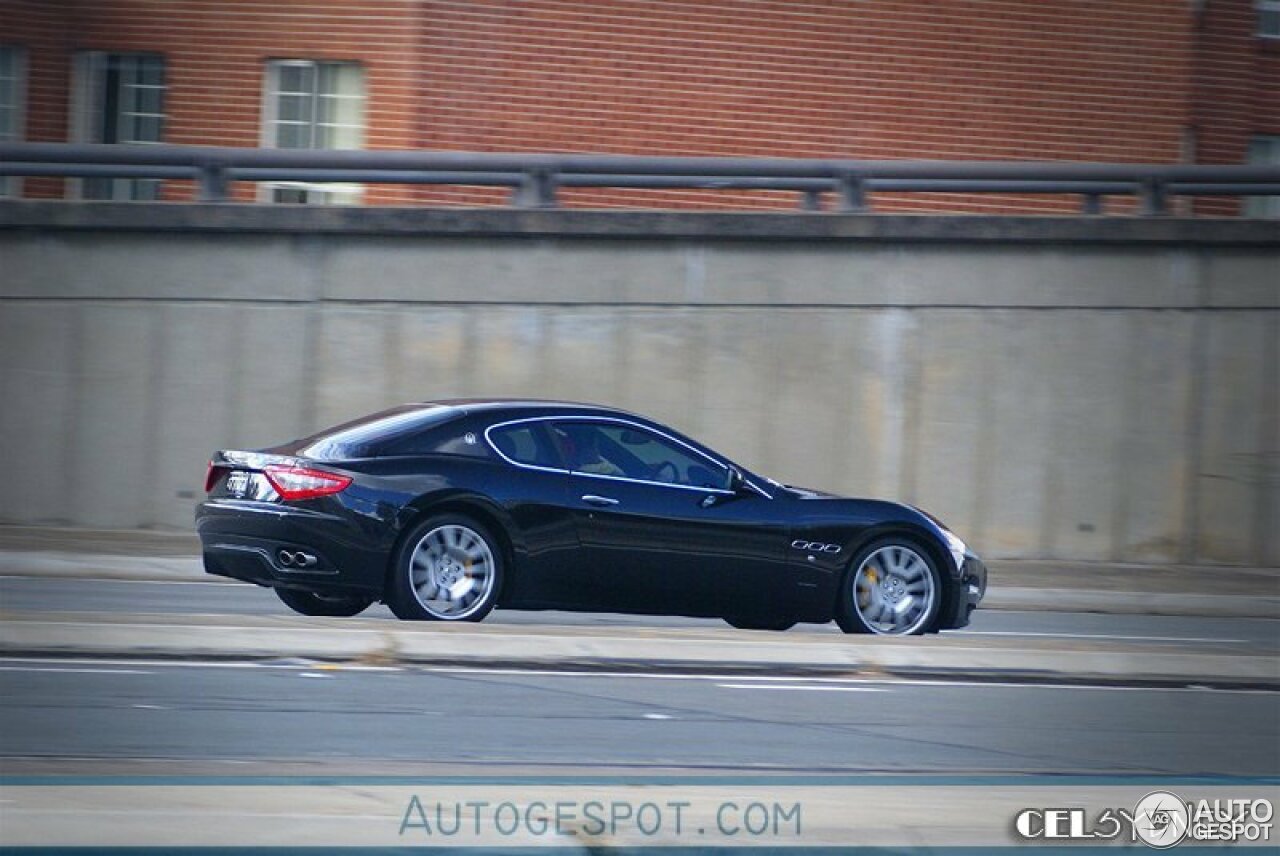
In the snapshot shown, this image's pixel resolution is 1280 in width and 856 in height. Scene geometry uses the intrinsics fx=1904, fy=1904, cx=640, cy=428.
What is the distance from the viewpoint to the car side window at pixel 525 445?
10.9 metres

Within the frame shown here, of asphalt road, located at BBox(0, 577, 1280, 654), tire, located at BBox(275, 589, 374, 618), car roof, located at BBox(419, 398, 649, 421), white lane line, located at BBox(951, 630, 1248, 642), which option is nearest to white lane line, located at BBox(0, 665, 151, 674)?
asphalt road, located at BBox(0, 577, 1280, 654)

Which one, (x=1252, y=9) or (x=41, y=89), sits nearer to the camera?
(x=41, y=89)

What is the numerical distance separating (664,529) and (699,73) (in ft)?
39.2

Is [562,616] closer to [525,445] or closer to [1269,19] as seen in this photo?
[525,445]

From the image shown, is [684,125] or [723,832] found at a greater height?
[684,125]

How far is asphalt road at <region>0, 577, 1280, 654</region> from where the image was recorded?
11.8 m

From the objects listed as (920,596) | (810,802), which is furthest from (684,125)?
(810,802)

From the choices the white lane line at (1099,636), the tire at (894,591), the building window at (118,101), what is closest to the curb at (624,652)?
the tire at (894,591)

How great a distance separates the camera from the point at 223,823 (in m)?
5.11

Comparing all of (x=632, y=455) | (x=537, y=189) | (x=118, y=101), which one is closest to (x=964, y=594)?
(x=632, y=455)

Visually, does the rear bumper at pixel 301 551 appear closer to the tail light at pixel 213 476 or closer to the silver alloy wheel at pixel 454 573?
the silver alloy wheel at pixel 454 573

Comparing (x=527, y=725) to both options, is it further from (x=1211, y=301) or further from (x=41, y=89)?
(x=41, y=89)

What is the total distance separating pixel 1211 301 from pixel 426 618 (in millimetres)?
10986

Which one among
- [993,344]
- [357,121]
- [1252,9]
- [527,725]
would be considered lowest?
[527,725]
